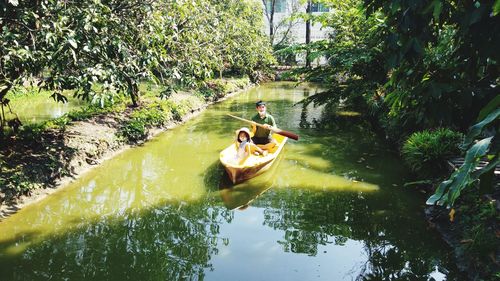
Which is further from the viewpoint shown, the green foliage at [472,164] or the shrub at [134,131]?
the shrub at [134,131]

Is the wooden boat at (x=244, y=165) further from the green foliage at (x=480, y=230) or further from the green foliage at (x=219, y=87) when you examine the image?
the green foliage at (x=219, y=87)

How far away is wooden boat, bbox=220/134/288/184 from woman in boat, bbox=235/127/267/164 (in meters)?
0.10

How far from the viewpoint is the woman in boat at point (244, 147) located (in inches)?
360

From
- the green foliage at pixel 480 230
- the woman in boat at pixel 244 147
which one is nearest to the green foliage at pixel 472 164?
the green foliage at pixel 480 230

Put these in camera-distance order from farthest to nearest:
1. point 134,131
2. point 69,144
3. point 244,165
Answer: point 134,131 < point 69,144 < point 244,165

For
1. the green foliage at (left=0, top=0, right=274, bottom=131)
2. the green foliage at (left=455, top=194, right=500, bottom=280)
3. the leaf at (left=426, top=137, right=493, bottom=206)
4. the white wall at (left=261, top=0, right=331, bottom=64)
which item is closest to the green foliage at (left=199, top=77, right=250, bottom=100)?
the green foliage at (left=0, top=0, right=274, bottom=131)

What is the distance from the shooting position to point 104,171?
9.53m

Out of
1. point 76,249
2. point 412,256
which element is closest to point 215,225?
point 76,249

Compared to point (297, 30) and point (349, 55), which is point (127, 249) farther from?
point (297, 30)

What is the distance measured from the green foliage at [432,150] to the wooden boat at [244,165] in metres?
3.12

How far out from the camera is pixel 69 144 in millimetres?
9391

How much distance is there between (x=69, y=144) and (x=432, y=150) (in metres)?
7.97

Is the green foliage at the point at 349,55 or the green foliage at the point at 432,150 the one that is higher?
the green foliage at the point at 349,55

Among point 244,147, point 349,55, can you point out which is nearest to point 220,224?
point 244,147
